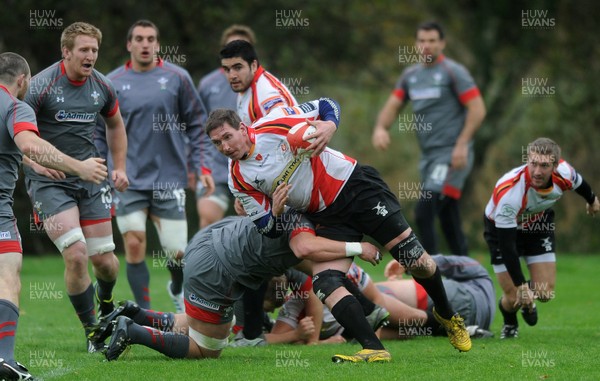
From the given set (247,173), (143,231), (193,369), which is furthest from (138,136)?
(193,369)

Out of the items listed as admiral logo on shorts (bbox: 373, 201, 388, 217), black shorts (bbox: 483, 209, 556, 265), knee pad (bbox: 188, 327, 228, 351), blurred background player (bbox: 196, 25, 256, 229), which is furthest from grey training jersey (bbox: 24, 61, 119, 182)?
black shorts (bbox: 483, 209, 556, 265)

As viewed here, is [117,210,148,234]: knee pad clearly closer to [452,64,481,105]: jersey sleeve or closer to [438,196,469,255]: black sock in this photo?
[438,196,469,255]: black sock

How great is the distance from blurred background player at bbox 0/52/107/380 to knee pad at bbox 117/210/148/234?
252cm

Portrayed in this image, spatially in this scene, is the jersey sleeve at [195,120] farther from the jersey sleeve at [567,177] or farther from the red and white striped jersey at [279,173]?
the jersey sleeve at [567,177]

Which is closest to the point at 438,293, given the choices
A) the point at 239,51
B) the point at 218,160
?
the point at 239,51

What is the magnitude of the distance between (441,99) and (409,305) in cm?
373

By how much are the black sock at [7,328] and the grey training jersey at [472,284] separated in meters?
3.71

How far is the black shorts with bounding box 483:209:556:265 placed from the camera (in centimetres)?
837

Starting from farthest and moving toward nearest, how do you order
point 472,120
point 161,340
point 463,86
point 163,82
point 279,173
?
point 463,86 < point 472,120 < point 163,82 < point 161,340 < point 279,173

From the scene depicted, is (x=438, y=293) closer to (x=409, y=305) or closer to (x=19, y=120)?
(x=409, y=305)

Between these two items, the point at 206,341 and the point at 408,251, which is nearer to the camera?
the point at 408,251

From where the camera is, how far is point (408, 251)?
21.8 feet

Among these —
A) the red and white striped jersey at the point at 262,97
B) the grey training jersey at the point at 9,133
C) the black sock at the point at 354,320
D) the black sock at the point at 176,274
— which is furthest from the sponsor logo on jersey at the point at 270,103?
the grey training jersey at the point at 9,133

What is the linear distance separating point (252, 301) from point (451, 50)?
15.0 m
